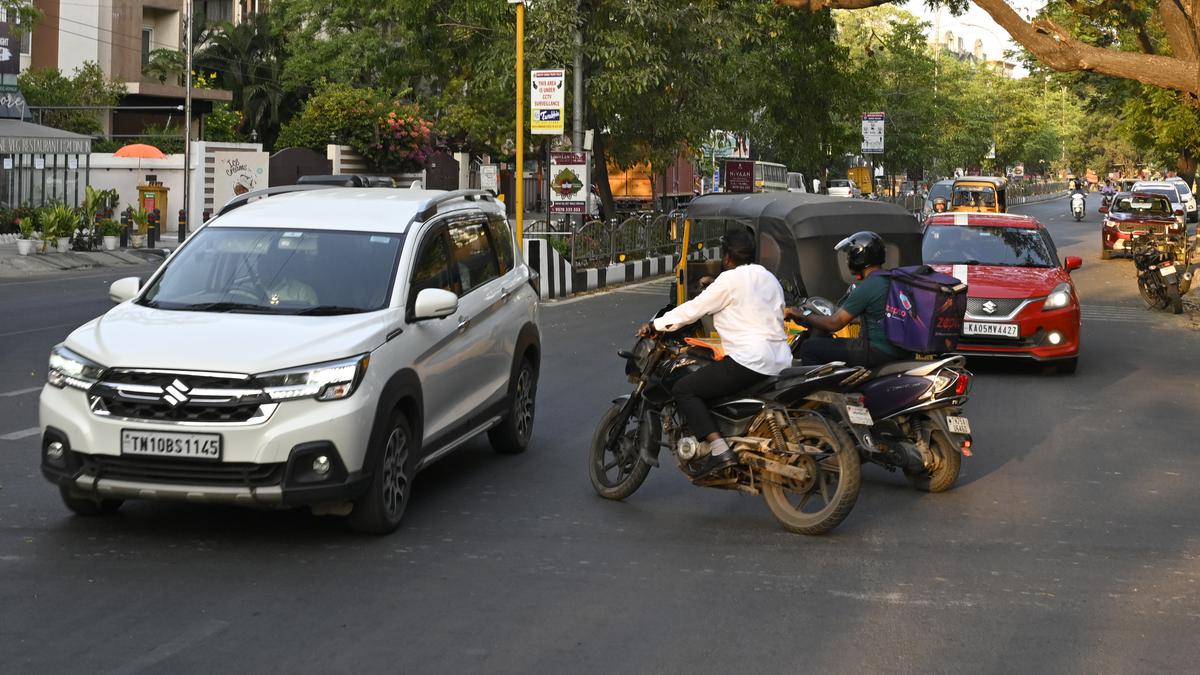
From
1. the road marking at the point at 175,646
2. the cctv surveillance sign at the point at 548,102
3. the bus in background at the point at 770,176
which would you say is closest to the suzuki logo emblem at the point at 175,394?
the road marking at the point at 175,646

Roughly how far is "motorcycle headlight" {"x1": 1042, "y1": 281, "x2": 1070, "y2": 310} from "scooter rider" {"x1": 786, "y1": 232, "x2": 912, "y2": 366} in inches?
267

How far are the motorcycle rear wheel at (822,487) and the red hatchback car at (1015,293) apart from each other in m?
7.65

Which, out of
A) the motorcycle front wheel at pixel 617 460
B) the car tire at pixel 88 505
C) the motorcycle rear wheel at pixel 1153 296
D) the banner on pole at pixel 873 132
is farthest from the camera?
the banner on pole at pixel 873 132

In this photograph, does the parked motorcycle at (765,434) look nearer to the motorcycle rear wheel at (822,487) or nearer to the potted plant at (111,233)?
the motorcycle rear wheel at (822,487)

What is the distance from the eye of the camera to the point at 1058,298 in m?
15.4

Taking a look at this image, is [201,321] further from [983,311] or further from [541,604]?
[983,311]

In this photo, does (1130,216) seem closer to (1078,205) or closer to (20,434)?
(1078,205)

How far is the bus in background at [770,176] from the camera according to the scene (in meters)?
61.8

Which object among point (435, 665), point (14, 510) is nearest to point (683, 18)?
point (14, 510)

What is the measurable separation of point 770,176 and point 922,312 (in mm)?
57970

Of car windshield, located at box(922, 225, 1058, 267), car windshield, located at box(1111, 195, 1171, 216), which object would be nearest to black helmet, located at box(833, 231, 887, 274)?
car windshield, located at box(922, 225, 1058, 267)

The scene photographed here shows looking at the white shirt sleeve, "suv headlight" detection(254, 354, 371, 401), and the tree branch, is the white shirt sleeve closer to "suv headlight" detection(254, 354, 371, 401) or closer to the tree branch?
"suv headlight" detection(254, 354, 371, 401)

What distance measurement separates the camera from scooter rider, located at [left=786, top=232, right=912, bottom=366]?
8930mm

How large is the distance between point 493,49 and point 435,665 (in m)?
28.3
